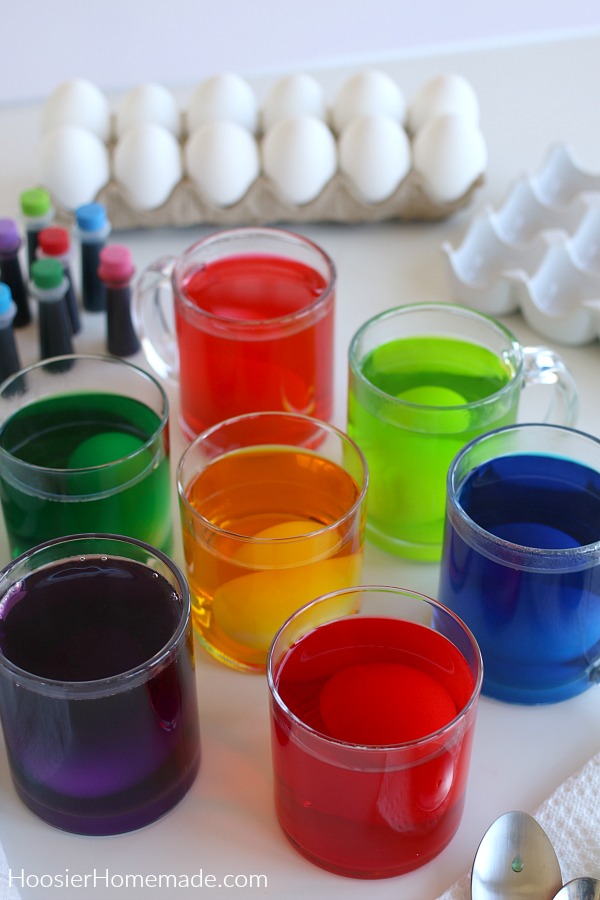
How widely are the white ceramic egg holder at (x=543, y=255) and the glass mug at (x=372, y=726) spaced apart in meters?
0.40

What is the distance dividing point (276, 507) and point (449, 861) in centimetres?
24

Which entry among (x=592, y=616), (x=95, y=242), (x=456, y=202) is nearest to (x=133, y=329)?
(x=95, y=242)

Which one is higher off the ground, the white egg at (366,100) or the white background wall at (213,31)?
the white egg at (366,100)

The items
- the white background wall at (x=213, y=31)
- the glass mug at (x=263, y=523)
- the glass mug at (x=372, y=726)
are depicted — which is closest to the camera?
the glass mug at (x=372, y=726)

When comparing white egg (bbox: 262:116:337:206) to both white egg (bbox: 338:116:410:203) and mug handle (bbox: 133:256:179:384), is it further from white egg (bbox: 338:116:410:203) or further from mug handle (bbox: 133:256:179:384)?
mug handle (bbox: 133:256:179:384)

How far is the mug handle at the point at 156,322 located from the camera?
91 cm

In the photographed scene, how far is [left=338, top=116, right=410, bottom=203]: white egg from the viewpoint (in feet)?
3.38

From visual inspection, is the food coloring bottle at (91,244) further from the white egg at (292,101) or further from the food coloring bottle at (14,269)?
the white egg at (292,101)

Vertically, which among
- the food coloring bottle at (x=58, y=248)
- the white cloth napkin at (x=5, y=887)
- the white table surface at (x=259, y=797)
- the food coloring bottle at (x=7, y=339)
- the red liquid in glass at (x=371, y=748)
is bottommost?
the white table surface at (x=259, y=797)

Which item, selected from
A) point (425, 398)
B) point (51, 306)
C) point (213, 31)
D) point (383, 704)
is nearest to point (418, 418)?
point (425, 398)

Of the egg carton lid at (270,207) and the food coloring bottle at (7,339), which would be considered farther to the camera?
the egg carton lid at (270,207)

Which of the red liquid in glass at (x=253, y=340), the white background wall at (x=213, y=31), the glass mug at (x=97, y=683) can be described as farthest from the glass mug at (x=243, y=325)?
the white background wall at (x=213, y=31)

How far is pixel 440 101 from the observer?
1070 mm

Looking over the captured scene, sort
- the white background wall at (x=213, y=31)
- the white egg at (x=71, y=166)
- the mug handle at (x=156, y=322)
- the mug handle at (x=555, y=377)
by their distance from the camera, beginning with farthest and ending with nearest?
the white background wall at (x=213, y=31)
the white egg at (x=71, y=166)
the mug handle at (x=156, y=322)
the mug handle at (x=555, y=377)
